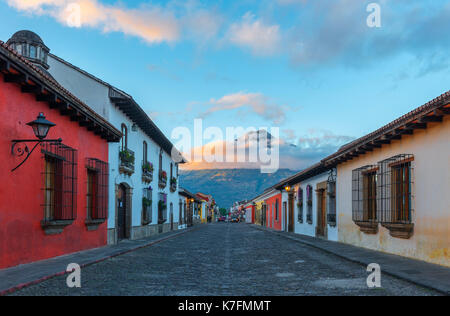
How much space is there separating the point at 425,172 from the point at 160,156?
20070mm

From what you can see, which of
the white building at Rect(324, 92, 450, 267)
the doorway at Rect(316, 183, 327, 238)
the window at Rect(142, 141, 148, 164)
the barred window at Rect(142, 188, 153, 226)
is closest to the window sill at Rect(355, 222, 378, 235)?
Answer: the white building at Rect(324, 92, 450, 267)

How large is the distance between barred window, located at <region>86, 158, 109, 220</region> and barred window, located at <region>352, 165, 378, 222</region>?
8.84m

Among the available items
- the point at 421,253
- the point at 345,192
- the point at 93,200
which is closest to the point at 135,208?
the point at 93,200

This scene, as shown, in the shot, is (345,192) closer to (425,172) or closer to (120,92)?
(425,172)

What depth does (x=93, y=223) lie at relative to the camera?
49.0ft

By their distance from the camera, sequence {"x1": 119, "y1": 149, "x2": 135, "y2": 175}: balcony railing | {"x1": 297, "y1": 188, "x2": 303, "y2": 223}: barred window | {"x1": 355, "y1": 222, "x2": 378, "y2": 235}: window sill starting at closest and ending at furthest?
1. {"x1": 355, "y1": 222, "x2": 378, "y2": 235}: window sill
2. {"x1": 119, "y1": 149, "x2": 135, "y2": 175}: balcony railing
3. {"x1": 297, "y1": 188, "x2": 303, "y2": 223}: barred window

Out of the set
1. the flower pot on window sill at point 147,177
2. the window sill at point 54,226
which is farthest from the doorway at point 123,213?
the window sill at point 54,226

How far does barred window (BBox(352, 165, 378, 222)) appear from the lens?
15086 millimetres

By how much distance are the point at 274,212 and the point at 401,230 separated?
95.9 ft

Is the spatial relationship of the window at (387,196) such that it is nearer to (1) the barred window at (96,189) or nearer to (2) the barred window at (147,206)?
(1) the barred window at (96,189)

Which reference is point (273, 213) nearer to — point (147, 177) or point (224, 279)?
point (147, 177)

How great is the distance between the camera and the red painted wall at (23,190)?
9266mm

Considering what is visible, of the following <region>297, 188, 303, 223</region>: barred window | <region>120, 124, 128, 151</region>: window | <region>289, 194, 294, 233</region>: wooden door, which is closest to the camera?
<region>120, 124, 128, 151</region>: window

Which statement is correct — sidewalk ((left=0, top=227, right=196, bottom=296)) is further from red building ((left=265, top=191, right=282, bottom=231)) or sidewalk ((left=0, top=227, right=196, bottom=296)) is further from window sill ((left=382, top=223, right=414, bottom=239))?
red building ((left=265, top=191, right=282, bottom=231))
